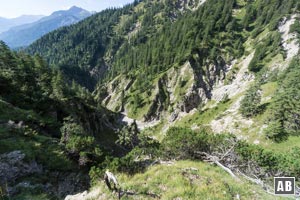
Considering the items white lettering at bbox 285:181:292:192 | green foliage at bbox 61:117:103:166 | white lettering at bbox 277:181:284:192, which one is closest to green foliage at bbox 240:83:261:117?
green foliage at bbox 61:117:103:166

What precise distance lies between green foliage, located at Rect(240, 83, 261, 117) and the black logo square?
108942mm

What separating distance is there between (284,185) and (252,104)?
110472 millimetres

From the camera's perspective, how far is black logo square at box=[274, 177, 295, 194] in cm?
1891

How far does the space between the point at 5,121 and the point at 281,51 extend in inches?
7111

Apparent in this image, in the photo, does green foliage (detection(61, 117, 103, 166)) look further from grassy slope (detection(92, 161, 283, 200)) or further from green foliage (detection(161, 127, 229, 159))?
grassy slope (detection(92, 161, 283, 200))

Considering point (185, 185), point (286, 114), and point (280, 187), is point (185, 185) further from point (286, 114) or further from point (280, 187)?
point (286, 114)

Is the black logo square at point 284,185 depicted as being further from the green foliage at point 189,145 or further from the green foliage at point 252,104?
the green foliage at point 252,104

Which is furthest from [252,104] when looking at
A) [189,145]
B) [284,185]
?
[284,185]

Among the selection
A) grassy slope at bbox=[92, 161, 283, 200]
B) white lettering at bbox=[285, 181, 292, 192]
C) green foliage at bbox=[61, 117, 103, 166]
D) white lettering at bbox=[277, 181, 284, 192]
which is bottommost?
green foliage at bbox=[61, 117, 103, 166]

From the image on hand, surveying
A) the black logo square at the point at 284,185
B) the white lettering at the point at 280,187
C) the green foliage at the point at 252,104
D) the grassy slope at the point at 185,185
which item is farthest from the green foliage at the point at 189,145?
the green foliage at the point at 252,104

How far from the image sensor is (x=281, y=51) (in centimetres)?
17225

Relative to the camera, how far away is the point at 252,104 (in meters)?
122

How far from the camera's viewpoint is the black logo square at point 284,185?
18.9 metres

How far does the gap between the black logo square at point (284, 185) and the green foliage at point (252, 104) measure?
109m
